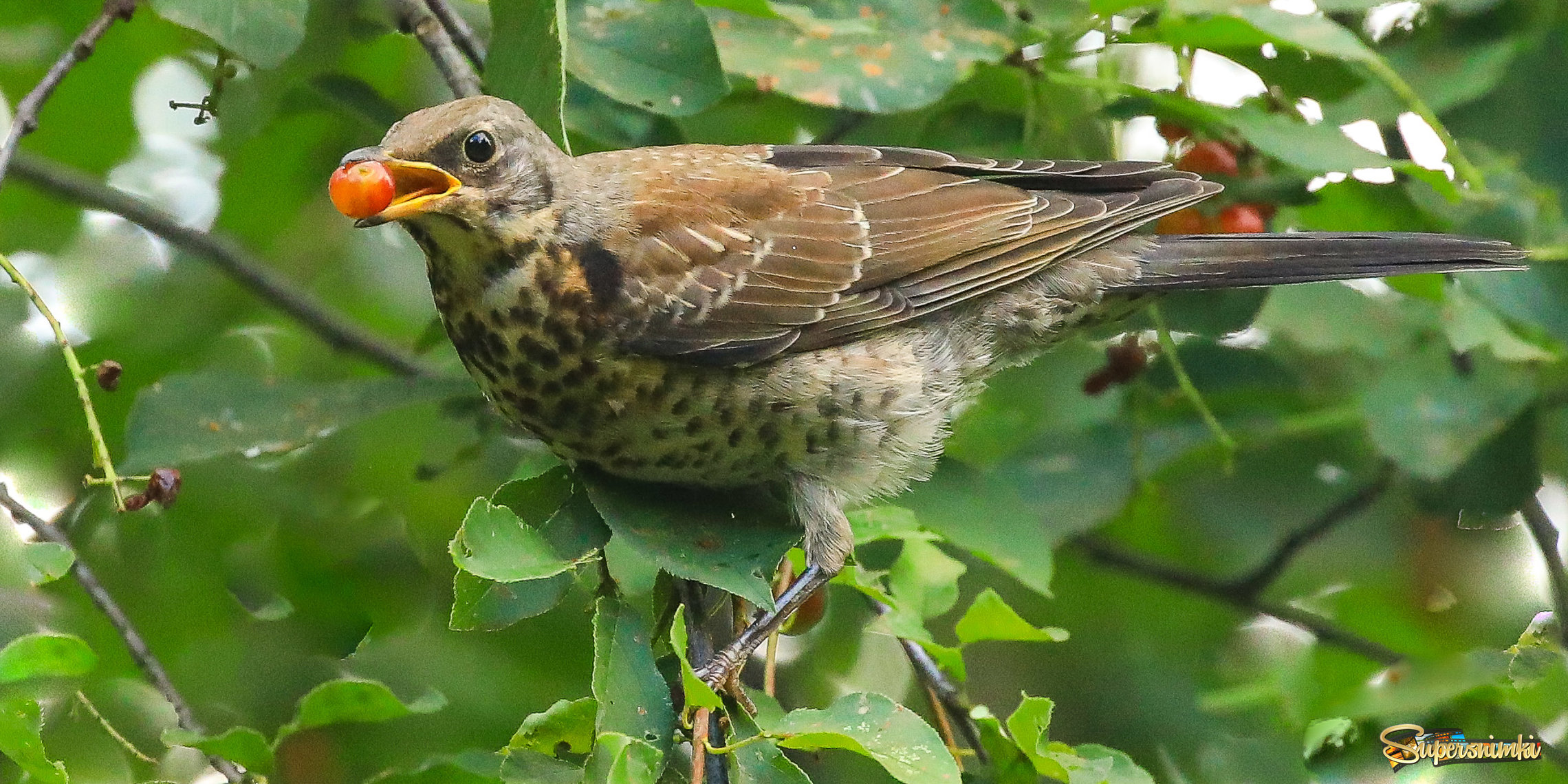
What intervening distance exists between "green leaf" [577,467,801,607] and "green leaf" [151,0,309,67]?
2.96 feet

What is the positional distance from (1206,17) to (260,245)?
7.78 ft

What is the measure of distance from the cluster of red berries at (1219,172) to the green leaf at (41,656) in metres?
2.43

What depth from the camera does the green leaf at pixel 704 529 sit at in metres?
2.43

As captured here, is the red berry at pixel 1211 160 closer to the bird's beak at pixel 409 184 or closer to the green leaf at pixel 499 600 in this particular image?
the bird's beak at pixel 409 184

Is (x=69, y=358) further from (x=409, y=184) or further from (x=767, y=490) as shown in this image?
(x=767, y=490)

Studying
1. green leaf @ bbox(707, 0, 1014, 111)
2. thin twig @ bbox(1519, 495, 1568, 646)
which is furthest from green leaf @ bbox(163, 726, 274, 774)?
thin twig @ bbox(1519, 495, 1568, 646)

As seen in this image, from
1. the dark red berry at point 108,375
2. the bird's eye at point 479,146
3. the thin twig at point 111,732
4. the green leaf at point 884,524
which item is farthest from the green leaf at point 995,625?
the dark red berry at point 108,375

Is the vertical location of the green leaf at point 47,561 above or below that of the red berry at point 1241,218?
above

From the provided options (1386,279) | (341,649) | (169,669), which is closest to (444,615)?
(341,649)

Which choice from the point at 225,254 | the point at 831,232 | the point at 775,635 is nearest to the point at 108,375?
the point at 775,635

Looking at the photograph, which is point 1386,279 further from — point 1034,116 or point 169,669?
point 169,669

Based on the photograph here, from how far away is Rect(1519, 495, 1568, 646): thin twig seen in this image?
3.52 m

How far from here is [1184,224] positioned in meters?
3.62

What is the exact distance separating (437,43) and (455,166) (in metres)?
0.39
